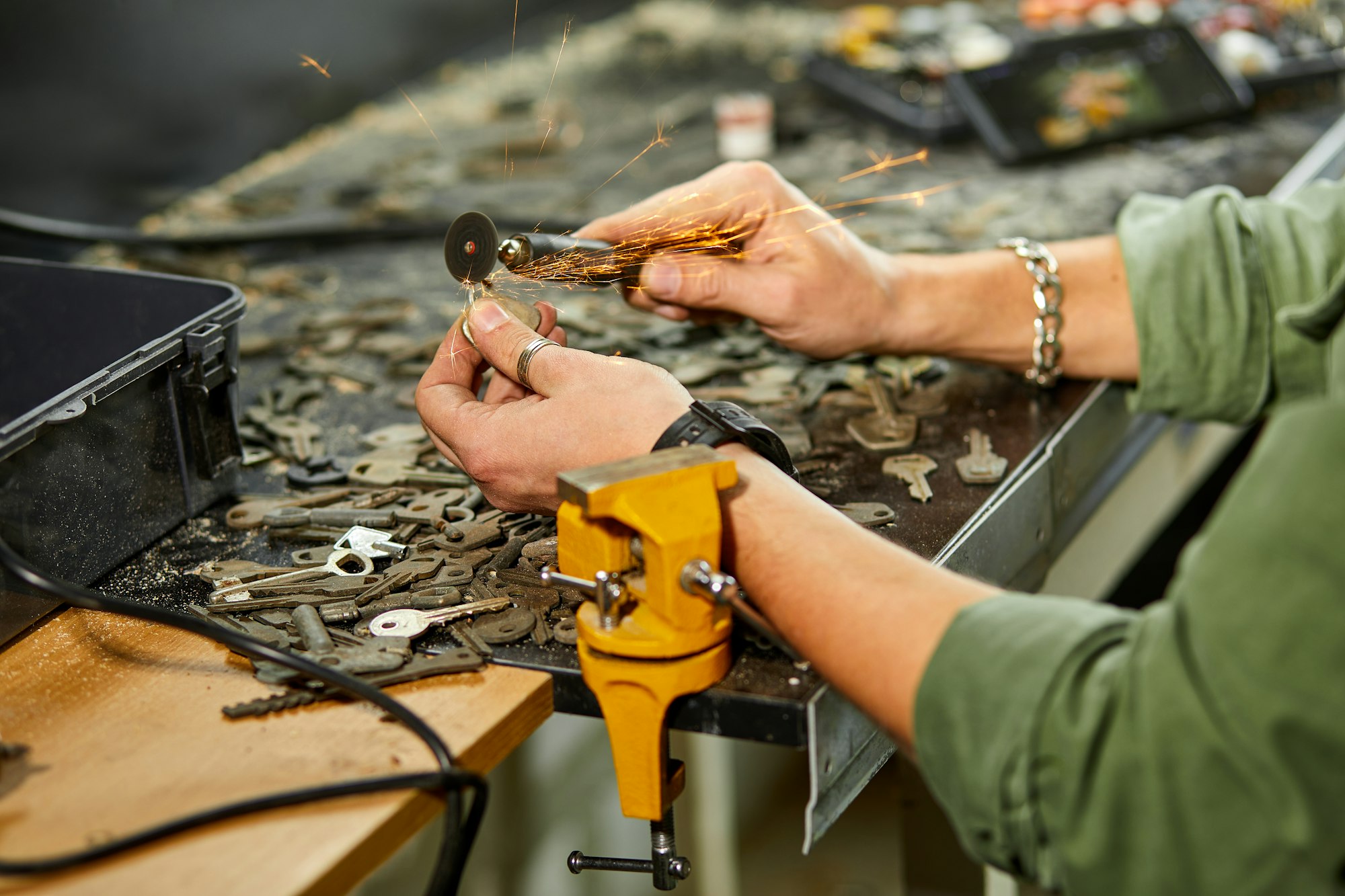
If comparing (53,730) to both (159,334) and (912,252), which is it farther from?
(912,252)

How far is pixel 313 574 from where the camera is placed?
0.97 m

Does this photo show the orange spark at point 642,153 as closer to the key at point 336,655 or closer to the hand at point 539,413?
the hand at point 539,413

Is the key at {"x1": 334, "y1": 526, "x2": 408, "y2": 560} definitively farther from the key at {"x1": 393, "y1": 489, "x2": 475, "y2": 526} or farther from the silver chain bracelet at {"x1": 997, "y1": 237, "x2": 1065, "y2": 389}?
the silver chain bracelet at {"x1": 997, "y1": 237, "x2": 1065, "y2": 389}

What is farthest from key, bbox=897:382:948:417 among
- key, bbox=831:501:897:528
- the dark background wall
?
the dark background wall

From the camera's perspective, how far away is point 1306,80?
229 cm

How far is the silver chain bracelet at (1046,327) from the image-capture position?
1.29 meters

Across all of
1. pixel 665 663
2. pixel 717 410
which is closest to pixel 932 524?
pixel 717 410

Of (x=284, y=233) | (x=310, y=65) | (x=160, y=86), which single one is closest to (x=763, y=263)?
(x=284, y=233)

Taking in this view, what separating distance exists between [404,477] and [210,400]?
191mm

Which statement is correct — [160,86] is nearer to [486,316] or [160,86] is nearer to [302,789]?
[486,316]

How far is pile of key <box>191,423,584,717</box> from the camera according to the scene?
33.6 inches

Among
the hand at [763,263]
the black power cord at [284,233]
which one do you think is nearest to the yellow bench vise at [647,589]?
the hand at [763,263]

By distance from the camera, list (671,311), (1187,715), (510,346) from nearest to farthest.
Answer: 1. (1187,715)
2. (510,346)
3. (671,311)

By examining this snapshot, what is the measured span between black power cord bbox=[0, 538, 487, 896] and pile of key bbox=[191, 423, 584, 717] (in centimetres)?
4
